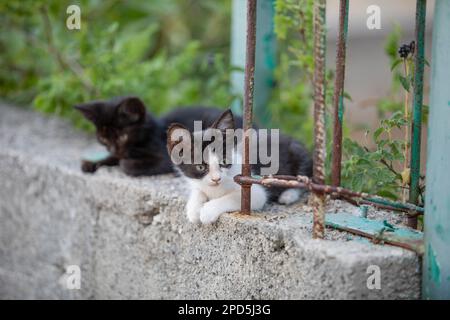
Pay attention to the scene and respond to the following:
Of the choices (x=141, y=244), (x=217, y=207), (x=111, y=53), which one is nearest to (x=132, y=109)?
(x=111, y=53)

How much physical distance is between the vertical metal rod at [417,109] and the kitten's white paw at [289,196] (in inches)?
21.4

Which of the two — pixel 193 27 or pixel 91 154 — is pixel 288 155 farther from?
pixel 193 27

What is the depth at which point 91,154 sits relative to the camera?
3.44m

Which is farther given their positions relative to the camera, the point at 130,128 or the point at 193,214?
the point at 130,128

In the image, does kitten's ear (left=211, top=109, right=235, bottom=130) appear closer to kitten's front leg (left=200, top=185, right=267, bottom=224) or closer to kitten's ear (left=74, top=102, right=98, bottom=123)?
kitten's front leg (left=200, top=185, right=267, bottom=224)

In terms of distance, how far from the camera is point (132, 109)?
3250 millimetres

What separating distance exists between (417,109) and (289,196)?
0.68 m

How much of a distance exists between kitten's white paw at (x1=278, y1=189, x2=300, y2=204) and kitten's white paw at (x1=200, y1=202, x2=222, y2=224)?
1.26 feet

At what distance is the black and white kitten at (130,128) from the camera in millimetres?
3209

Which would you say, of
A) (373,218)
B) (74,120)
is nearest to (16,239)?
(74,120)

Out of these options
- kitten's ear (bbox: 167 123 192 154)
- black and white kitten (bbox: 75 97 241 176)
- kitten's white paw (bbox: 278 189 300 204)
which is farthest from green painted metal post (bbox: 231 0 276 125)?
kitten's ear (bbox: 167 123 192 154)

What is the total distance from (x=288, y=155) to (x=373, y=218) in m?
0.58

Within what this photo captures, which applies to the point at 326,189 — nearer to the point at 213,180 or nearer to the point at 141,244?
the point at 213,180

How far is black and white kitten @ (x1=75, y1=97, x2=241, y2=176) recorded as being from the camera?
3209 millimetres
